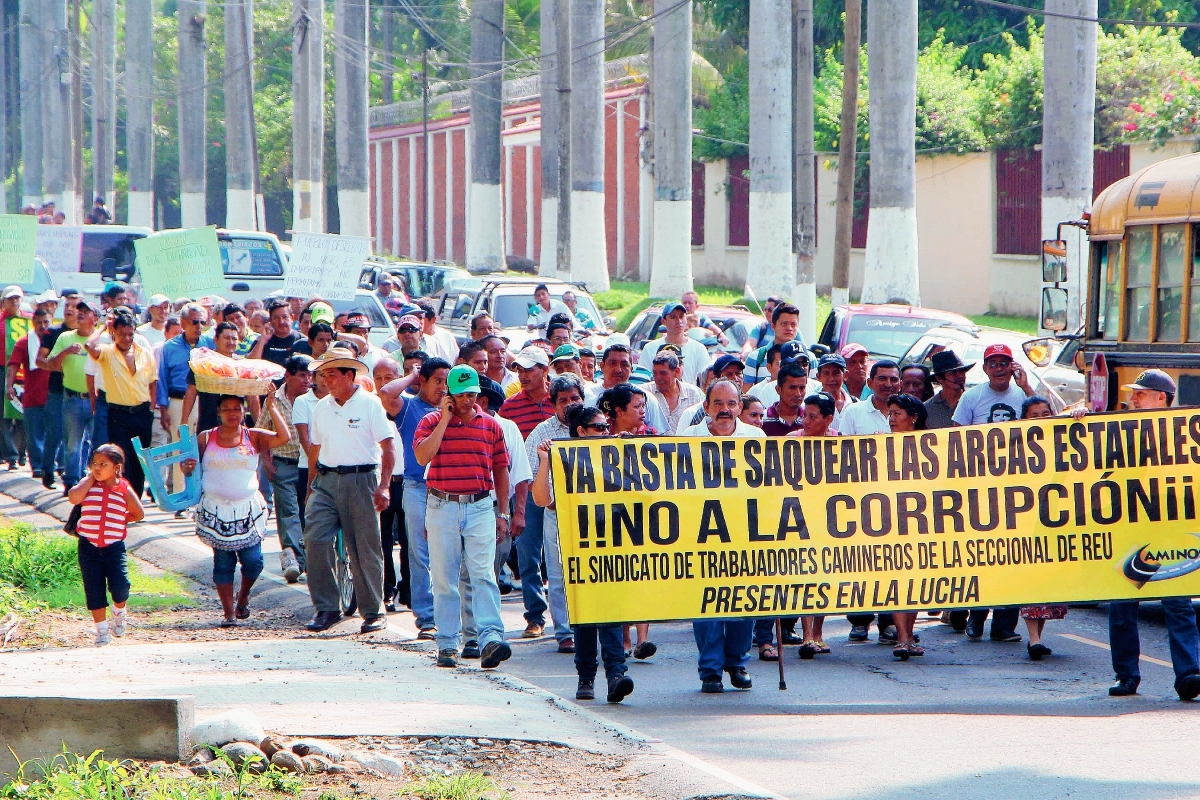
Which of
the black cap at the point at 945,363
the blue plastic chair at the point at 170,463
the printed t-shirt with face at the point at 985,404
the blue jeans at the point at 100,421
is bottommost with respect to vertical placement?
the blue plastic chair at the point at 170,463

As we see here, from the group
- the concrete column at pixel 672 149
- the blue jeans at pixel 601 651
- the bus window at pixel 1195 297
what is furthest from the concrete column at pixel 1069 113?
the blue jeans at pixel 601 651

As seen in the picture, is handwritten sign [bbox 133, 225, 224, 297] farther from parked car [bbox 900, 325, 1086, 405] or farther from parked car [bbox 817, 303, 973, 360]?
parked car [bbox 900, 325, 1086, 405]

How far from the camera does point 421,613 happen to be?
9695 mm

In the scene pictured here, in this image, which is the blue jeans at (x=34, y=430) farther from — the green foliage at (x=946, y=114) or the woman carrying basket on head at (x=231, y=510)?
the green foliage at (x=946, y=114)

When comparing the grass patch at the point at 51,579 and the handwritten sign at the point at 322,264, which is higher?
the handwritten sign at the point at 322,264

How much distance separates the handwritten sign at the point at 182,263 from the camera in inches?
698

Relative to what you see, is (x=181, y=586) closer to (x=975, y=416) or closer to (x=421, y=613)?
(x=421, y=613)

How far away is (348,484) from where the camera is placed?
974 cm

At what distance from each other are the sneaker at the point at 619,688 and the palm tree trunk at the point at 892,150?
15.4 m

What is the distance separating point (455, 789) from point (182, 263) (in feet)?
42.7

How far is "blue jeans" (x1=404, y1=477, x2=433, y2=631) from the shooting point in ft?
31.3

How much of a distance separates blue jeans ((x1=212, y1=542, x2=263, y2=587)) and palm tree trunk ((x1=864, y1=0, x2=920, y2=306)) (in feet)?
45.6

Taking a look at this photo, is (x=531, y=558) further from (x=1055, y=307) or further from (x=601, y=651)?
(x=1055, y=307)

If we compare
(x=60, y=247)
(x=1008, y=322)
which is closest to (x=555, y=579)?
(x=60, y=247)
